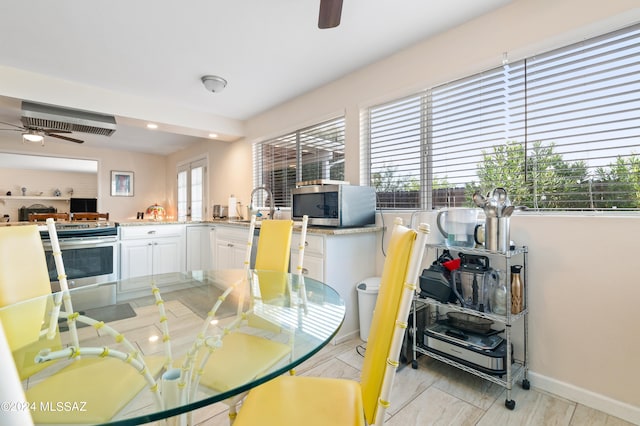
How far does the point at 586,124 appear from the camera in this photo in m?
1.71

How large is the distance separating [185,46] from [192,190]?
3.98 meters

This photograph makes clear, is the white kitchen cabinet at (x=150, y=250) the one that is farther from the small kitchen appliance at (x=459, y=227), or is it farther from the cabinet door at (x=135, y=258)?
the small kitchen appliance at (x=459, y=227)

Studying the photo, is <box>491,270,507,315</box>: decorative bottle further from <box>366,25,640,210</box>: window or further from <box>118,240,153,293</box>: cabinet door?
<box>118,240,153,293</box>: cabinet door

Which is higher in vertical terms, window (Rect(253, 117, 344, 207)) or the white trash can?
window (Rect(253, 117, 344, 207))

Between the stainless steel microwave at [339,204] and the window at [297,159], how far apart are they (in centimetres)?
51

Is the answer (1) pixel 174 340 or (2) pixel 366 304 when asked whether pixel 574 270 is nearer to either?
(2) pixel 366 304

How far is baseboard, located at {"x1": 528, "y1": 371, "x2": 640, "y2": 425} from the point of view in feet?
5.00

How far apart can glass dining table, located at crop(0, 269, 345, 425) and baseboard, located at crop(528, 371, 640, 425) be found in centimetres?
145

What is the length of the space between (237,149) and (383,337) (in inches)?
174

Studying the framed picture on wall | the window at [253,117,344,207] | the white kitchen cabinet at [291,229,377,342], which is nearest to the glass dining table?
the white kitchen cabinet at [291,229,377,342]

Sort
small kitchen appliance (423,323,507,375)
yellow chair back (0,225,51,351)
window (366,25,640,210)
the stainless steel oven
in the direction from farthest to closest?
the stainless steel oven
small kitchen appliance (423,323,507,375)
window (366,25,640,210)
yellow chair back (0,225,51,351)

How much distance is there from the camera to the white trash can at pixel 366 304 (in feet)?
7.90

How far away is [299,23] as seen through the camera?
2178mm

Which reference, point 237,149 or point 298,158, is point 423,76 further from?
point 237,149
